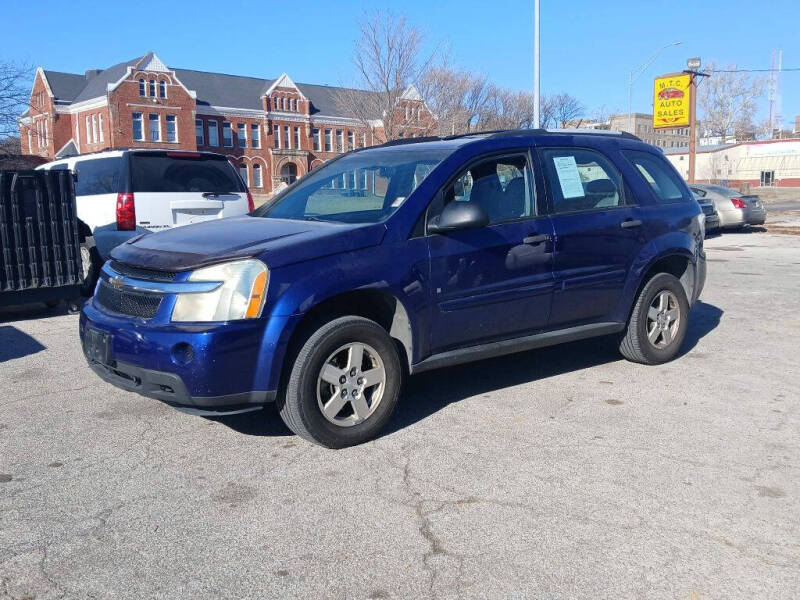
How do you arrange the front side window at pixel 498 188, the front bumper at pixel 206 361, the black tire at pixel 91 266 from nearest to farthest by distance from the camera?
the front bumper at pixel 206 361
the front side window at pixel 498 188
the black tire at pixel 91 266

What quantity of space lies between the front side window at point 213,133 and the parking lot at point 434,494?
67573 mm

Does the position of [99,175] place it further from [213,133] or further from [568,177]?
[213,133]

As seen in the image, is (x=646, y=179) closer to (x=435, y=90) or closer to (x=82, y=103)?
(x=435, y=90)

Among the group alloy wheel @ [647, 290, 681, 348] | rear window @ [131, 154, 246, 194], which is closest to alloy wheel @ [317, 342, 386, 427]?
alloy wheel @ [647, 290, 681, 348]

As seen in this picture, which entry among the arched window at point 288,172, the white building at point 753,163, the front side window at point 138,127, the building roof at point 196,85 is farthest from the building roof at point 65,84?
the white building at point 753,163

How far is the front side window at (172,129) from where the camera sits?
66.6 m

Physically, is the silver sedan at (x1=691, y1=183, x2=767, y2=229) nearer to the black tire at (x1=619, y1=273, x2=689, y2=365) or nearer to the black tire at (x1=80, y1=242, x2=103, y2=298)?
the black tire at (x1=619, y1=273, x2=689, y2=365)

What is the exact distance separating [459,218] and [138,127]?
66.2 m

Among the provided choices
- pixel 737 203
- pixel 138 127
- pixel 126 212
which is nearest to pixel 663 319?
pixel 126 212

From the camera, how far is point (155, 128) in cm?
6612

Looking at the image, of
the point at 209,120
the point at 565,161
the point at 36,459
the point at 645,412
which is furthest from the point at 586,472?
the point at 209,120

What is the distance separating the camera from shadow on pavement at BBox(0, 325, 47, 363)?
691cm

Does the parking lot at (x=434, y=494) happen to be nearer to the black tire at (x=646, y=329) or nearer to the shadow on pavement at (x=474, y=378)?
the shadow on pavement at (x=474, y=378)

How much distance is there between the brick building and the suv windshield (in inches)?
2108
